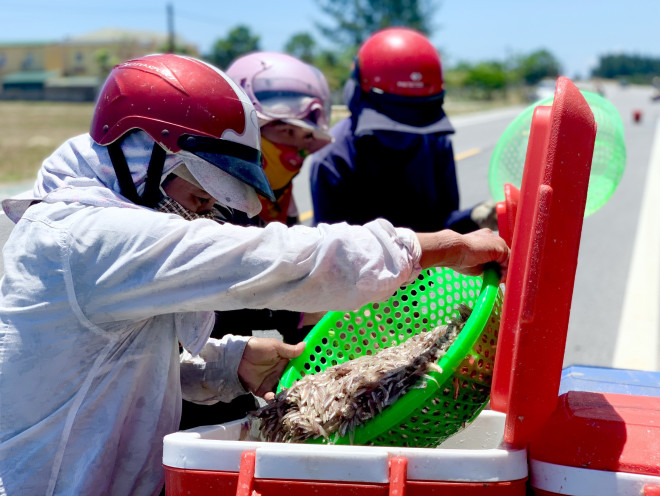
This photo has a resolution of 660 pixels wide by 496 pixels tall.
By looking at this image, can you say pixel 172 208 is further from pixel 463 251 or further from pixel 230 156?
pixel 463 251

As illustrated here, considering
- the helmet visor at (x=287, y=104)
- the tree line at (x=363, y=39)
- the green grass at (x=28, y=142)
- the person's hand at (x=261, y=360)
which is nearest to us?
the person's hand at (x=261, y=360)

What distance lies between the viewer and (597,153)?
9.85 ft

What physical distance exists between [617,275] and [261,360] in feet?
24.9

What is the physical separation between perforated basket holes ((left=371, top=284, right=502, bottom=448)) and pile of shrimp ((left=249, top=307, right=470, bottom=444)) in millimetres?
58

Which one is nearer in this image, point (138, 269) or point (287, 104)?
point (138, 269)

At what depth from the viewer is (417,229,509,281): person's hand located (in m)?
1.95

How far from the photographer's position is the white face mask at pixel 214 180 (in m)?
2.00

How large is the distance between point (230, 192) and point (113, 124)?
327 millimetres

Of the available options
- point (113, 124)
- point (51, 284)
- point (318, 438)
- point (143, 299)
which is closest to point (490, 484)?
point (318, 438)

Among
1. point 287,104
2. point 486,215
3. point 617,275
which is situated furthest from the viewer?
point 617,275

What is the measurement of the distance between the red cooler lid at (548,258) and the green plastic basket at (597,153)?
1.14 m

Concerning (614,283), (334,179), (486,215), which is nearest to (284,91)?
(334,179)

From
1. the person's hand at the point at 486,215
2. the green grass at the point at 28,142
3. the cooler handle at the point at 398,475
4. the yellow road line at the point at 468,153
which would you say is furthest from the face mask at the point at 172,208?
the yellow road line at the point at 468,153

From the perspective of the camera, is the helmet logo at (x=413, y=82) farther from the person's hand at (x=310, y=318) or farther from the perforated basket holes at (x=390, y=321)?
the perforated basket holes at (x=390, y=321)
